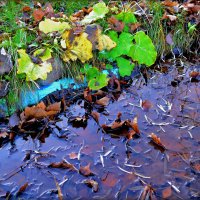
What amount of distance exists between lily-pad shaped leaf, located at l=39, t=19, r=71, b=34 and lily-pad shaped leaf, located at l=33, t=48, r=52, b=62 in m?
0.21

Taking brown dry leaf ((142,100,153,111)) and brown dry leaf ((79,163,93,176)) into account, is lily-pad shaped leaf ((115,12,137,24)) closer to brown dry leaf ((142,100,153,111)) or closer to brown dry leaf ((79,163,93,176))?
brown dry leaf ((142,100,153,111))

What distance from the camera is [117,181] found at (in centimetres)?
203

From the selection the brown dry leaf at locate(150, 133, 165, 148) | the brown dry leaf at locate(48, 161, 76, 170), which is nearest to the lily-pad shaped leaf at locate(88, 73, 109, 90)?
the brown dry leaf at locate(150, 133, 165, 148)

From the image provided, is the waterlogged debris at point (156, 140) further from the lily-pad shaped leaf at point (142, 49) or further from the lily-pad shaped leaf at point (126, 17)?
the lily-pad shaped leaf at point (126, 17)

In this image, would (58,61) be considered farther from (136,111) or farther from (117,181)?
(117,181)

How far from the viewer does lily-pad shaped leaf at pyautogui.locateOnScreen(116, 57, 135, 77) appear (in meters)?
3.08

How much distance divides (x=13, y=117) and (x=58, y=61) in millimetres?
657

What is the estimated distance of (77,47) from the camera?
9.43 feet

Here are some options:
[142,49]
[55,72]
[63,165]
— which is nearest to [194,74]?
[142,49]

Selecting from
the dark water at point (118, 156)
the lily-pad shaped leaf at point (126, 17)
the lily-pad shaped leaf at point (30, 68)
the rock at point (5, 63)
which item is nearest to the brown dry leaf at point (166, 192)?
the dark water at point (118, 156)

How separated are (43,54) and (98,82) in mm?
539

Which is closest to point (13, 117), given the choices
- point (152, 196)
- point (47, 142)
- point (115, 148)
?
point (47, 142)

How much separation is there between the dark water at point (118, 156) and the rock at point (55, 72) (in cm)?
31

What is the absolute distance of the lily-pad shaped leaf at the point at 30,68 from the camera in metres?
2.65
